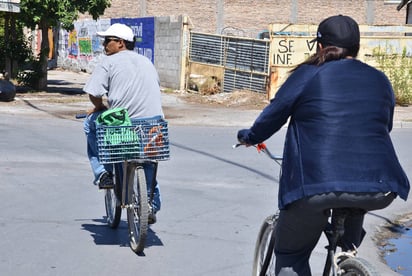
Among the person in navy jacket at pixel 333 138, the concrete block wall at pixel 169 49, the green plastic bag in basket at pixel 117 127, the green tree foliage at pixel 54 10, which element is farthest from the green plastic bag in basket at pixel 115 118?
the concrete block wall at pixel 169 49

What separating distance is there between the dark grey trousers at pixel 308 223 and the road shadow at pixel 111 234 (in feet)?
9.31

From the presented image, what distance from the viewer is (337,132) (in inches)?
158

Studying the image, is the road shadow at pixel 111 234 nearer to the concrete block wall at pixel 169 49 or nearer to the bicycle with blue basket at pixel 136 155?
the bicycle with blue basket at pixel 136 155

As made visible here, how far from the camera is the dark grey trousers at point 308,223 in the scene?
4.00 m

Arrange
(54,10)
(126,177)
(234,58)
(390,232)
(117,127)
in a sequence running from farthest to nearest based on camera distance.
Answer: (234,58)
(54,10)
(390,232)
(126,177)
(117,127)

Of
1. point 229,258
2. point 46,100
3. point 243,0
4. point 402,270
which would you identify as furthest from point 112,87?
A: point 243,0

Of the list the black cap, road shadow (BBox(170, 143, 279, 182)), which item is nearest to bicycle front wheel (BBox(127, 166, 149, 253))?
Answer: the black cap

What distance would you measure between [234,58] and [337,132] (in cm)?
2000

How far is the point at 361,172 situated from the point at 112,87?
3279 millimetres

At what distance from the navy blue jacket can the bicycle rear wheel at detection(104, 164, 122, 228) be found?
3.10m

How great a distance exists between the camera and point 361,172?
400 cm

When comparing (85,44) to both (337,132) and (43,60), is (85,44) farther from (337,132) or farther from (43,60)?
(337,132)

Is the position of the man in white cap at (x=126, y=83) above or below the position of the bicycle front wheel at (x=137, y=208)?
above

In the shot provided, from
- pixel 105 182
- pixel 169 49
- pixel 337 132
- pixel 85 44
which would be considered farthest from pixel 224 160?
pixel 85 44
